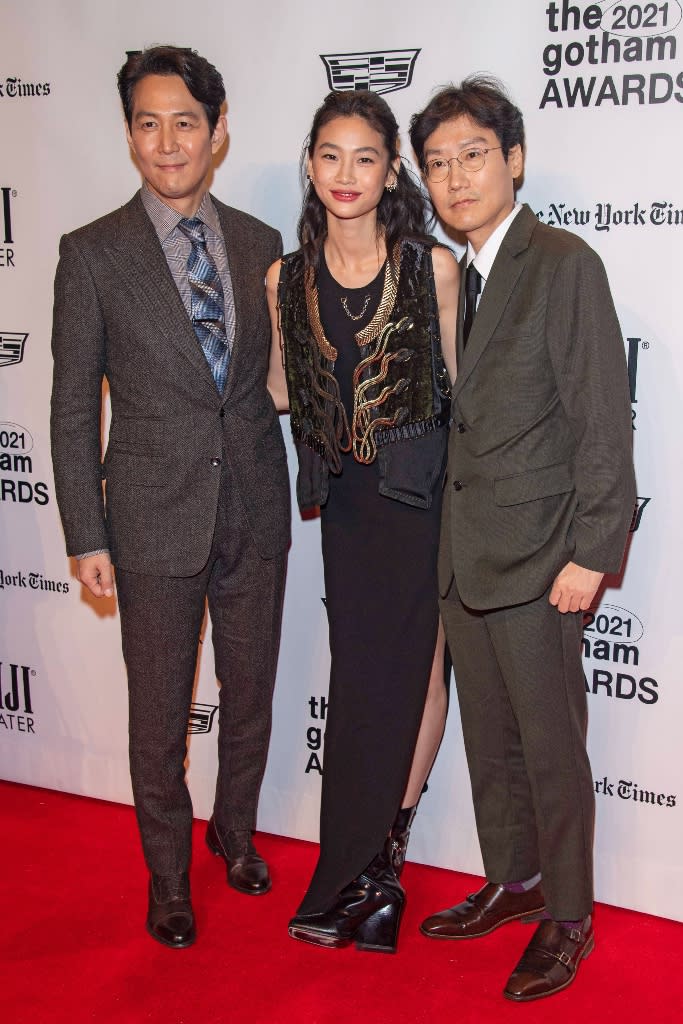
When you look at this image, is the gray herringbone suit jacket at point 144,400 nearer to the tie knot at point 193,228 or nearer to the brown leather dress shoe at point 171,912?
the tie knot at point 193,228

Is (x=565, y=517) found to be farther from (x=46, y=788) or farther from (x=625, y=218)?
(x=46, y=788)

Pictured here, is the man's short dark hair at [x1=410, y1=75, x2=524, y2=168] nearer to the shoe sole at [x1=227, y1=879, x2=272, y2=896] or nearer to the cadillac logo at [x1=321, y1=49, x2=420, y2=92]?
the cadillac logo at [x1=321, y1=49, x2=420, y2=92]

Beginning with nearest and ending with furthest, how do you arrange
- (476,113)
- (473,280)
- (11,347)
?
(476,113), (473,280), (11,347)

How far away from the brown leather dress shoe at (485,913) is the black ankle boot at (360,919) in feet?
0.36

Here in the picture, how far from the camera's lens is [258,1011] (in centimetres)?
254

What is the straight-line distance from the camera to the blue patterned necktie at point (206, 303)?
8.58ft

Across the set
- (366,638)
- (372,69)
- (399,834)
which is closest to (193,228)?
(372,69)

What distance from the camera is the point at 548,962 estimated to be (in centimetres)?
260

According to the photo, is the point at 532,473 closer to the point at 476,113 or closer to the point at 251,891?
the point at 476,113

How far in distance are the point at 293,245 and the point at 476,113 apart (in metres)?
0.82

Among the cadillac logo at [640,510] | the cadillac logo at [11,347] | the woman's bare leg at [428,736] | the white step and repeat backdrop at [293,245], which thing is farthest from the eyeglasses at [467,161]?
the cadillac logo at [11,347]

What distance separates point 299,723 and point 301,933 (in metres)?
0.70

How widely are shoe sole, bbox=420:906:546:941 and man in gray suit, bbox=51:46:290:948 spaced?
63 centimetres

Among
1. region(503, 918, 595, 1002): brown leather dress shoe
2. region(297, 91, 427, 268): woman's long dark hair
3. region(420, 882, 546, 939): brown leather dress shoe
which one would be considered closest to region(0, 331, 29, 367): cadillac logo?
region(297, 91, 427, 268): woman's long dark hair
